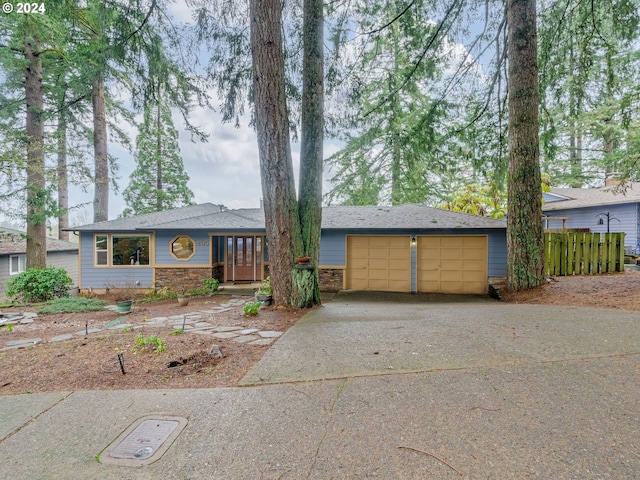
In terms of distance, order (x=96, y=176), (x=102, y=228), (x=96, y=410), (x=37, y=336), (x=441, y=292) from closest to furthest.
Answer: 1. (x=96, y=410)
2. (x=37, y=336)
3. (x=441, y=292)
4. (x=102, y=228)
5. (x=96, y=176)

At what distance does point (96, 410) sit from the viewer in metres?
2.43

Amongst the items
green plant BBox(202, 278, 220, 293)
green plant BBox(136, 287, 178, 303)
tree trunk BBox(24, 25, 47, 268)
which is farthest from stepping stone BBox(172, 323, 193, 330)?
tree trunk BBox(24, 25, 47, 268)

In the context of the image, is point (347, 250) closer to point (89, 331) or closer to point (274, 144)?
point (274, 144)

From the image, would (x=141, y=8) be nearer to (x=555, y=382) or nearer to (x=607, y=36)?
(x=555, y=382)

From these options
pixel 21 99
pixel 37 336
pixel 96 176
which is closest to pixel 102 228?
pixel 96 176

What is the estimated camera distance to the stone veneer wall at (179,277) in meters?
11.0

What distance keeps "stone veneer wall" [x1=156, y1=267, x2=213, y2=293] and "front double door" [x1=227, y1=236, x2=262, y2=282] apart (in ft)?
4.67

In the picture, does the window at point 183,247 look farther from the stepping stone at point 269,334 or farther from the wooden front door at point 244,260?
the stepping stone at point 269,334

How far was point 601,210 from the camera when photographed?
570 inches

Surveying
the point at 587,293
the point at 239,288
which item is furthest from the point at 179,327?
the point at 587,293

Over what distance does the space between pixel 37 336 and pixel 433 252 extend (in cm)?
1000

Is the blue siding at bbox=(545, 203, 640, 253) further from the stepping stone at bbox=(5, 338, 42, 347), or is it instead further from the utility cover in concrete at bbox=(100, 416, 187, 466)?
the stepping stone at bbox=(5, 338, 42, 347)

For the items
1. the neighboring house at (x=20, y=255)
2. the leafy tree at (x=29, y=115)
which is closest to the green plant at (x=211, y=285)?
the leafy tree at (x=29, y=115)

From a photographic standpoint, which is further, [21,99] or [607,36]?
[21,99]
